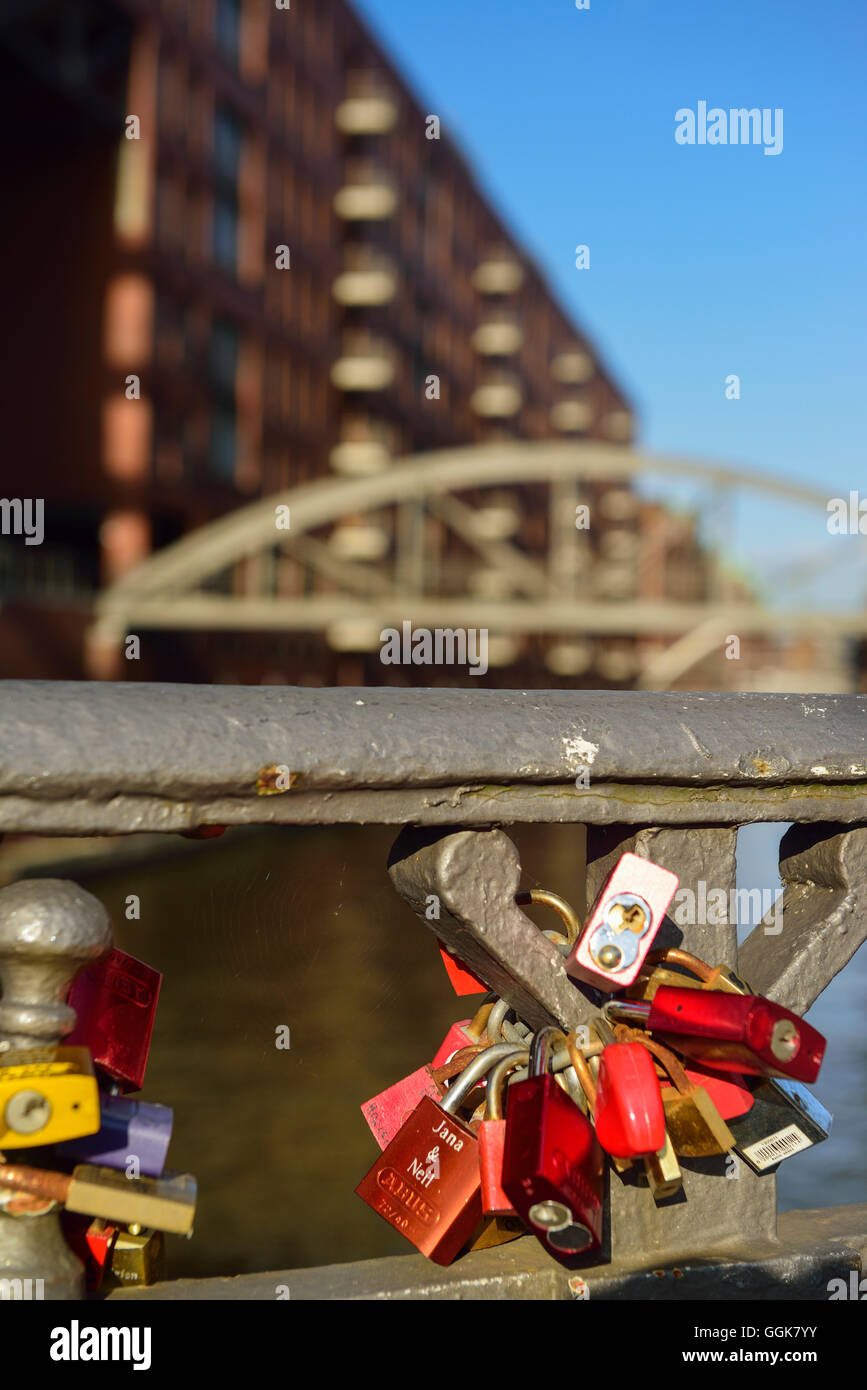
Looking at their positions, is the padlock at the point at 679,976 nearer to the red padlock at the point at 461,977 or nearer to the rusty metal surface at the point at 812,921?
the rusty metal surface at the point at 812,921

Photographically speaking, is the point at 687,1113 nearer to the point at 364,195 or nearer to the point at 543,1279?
the point at 543,1279

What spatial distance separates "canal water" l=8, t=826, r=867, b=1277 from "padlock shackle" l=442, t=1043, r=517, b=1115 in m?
0.14

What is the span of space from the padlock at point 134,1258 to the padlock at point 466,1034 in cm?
Answer: 42

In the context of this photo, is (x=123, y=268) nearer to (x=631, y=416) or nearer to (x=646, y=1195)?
(x=646, y=1195)

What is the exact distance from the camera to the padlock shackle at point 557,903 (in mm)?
1634

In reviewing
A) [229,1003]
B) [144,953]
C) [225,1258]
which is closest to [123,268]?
[144,953]

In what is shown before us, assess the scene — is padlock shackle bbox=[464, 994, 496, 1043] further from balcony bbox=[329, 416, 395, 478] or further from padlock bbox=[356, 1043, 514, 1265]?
balcony bbox=[329, 416, 395, 478]

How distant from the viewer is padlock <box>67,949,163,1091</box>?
148 centimetres

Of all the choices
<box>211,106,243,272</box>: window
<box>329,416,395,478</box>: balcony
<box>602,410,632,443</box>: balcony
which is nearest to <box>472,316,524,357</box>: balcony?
<box>329,416,395,478</box>: balcony

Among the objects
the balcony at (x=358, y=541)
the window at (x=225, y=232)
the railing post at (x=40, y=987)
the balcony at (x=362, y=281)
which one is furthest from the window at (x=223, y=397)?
the railing post at (x=40, y=987)

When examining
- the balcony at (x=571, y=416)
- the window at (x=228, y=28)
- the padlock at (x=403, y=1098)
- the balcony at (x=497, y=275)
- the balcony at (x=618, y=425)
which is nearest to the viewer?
the padlock at (x=403, y=1098)

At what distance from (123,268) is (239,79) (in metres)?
8.61

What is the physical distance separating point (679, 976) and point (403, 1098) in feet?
1.29

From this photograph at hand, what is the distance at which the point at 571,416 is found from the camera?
251ft
